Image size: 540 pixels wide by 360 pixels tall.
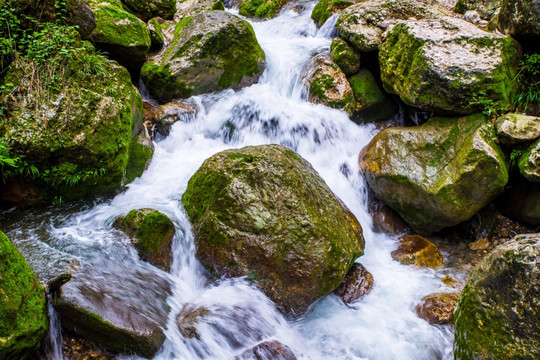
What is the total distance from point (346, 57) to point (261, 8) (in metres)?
6.45

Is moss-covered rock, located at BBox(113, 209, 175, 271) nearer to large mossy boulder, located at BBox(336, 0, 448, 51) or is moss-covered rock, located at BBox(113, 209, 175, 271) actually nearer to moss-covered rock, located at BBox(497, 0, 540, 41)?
large mossy boulder, located at BBox(336, 0, 448, 51)

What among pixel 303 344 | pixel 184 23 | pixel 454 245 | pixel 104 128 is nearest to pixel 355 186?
pixel 454 245

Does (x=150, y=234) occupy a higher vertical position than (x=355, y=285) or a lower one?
higher

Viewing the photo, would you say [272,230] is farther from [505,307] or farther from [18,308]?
[18,308]

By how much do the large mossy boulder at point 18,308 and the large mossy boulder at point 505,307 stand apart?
3846 millimetres

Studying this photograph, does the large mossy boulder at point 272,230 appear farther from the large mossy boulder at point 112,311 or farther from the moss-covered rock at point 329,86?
the moss-covered rock at point 329,86

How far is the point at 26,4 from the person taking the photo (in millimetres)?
5098

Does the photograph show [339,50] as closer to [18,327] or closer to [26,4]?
[26,4]

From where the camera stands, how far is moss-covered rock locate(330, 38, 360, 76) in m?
8.05

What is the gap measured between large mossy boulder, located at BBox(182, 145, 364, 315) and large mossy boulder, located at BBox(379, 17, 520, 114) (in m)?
3.06

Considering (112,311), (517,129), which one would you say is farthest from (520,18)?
(112,311)

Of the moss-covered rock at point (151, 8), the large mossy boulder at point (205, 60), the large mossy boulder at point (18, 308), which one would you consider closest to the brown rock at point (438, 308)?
the large mossy boulder at point (18, 308)

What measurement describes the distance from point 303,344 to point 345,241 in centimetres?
140

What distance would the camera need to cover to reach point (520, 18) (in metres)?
5.54
